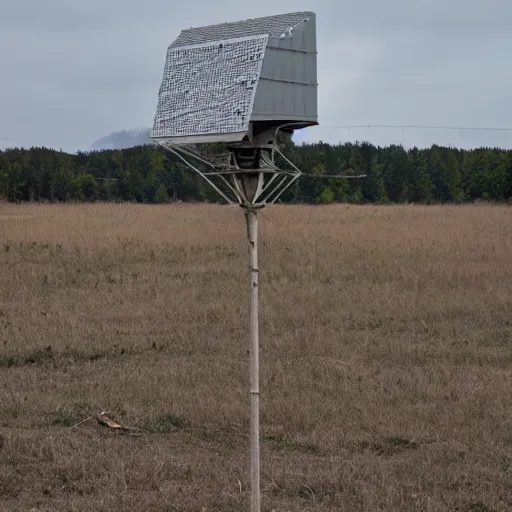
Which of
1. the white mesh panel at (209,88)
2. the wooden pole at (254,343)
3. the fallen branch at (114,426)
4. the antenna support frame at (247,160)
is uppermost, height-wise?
the white mesh panel at (209,88)

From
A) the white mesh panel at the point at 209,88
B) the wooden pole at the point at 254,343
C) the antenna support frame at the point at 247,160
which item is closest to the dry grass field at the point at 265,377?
the wooden pole at the point at 254,343

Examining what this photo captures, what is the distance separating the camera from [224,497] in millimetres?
4270

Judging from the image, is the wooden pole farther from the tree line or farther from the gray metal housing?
the tree line

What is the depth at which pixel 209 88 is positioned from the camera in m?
3.44

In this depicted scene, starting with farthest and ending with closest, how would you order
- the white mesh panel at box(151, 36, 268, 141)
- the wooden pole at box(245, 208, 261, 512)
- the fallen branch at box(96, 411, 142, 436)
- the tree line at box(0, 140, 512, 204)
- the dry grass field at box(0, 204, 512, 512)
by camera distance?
the tree line at box(0, 140, 512, 204)
the fallen branch at box(96, 411, 142, 436)
the dry grass field at box(0, 204, 512, 512)
the wooden pole at box(245, 208, 261, 512)
the white mesh panel at box(151, 36, 268, 141)

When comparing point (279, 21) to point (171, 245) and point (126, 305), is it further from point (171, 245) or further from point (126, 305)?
point (171, 245)

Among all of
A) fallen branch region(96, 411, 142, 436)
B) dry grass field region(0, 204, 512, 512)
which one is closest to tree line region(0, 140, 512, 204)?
dry grass field region(0, 204, 512, 512)

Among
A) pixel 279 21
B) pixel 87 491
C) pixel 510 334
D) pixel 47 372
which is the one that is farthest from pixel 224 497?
pixel 510 334

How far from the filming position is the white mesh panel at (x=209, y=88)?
332 centimetres

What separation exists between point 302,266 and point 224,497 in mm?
9520

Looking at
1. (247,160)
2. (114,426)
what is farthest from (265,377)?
(247,160)

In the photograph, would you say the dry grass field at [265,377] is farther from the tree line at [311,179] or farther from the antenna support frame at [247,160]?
the tree line at [311,179]

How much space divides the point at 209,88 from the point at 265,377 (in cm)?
396

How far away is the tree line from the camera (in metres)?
46.2
